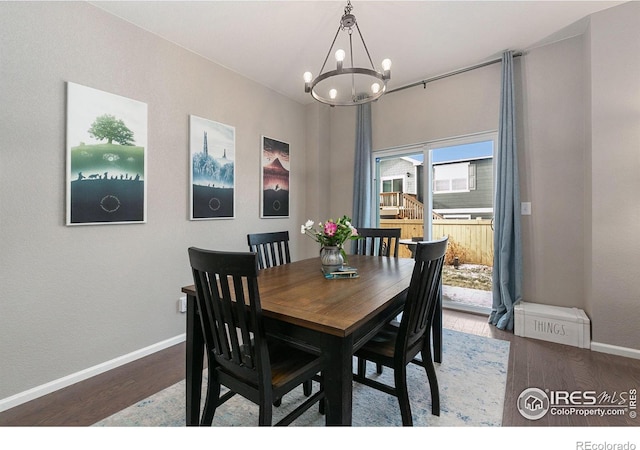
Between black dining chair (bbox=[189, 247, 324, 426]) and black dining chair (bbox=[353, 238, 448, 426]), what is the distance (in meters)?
0.37

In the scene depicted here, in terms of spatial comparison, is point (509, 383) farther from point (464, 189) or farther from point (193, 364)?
point (464, 189)

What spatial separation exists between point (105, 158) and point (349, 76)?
249 cm

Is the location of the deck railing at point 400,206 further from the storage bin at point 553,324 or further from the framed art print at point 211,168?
the framed art print at point 211,168

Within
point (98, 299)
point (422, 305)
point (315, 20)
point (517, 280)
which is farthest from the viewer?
point (517, 280)

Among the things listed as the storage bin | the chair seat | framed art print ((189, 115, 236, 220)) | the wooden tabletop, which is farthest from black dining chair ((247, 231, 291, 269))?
the storage bin

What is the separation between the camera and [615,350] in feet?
7.60

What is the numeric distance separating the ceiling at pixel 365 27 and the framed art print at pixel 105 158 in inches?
28.9

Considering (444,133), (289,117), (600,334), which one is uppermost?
(289,117)

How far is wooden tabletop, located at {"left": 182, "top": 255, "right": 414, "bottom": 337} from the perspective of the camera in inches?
44.5


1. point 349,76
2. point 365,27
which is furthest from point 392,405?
point 349,76

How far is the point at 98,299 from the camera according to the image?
7.08 feet

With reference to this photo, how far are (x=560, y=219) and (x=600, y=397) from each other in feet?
5.22

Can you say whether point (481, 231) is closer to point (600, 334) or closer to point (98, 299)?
point (600, 334)

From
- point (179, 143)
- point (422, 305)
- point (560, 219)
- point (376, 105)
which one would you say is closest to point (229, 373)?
point (422, 305)
